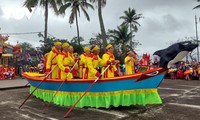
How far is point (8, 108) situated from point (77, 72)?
231 centimetres

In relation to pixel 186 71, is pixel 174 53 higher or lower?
higher

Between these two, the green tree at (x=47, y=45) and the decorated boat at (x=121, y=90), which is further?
the green tree at (x=47, y=45)

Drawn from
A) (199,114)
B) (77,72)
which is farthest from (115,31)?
(199,114)

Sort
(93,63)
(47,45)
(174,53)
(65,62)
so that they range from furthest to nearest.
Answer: (47,45) → (65,62) → (93,63) → (174,53)

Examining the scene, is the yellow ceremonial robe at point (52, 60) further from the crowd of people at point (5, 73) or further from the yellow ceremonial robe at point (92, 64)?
the crowd of people at point (5, 73)

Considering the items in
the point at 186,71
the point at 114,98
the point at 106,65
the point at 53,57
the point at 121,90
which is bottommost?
the point at 114,98

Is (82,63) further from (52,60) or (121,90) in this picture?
(121,90)

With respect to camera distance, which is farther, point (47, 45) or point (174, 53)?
point (47, 45)

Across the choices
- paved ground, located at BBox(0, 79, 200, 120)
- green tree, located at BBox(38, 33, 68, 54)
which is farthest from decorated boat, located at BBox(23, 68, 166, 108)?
green tree, located at BBox(38, 33, 68, 54)

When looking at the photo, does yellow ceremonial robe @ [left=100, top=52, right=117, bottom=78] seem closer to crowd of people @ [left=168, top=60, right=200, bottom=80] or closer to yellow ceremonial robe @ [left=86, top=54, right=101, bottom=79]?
yellow ceremonial robe @ [left=86, top=54, right=101, bottom=79]

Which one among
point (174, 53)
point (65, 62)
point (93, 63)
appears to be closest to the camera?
point (174, 53)

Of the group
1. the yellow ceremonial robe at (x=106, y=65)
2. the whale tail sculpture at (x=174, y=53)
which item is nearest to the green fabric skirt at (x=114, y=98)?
the yellow ceremonial robe at (x=106, y=65)

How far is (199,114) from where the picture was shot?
596cm

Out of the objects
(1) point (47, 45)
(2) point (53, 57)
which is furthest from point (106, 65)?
(1) point (47, 45)
